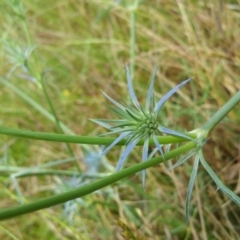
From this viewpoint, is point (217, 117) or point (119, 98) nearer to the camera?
point (217, 117)

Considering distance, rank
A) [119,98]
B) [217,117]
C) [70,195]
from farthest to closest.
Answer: [119,98] < [217,117] < [70,195]

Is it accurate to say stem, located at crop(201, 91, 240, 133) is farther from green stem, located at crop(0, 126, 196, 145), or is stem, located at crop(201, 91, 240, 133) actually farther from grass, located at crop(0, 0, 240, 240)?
grass, located at crop(0, 0, 240, 240)

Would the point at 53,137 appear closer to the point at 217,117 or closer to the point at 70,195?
the point at 70,195

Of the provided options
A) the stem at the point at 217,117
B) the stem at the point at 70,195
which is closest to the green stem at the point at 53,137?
the stem at the point at 70,195

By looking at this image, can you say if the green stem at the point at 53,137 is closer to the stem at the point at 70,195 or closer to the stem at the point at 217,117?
the stem at the point at 70,195

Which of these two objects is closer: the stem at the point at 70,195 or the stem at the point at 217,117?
the stem at the point at 70,195

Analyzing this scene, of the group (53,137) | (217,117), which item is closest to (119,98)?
(217,117)

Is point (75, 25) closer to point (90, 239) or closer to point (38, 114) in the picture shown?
point (38, 114)

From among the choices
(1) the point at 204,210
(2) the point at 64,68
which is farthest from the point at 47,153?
(1) the point at 204,210
